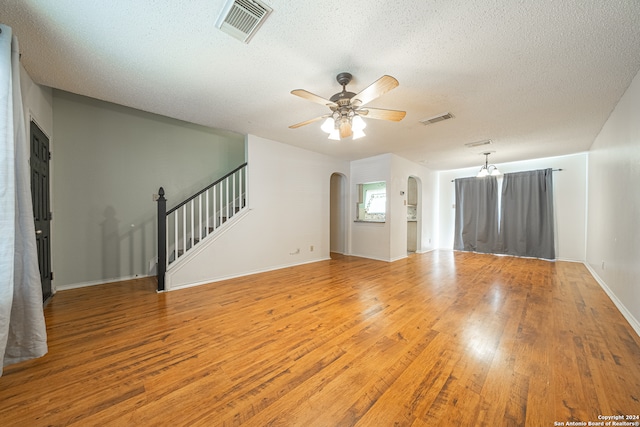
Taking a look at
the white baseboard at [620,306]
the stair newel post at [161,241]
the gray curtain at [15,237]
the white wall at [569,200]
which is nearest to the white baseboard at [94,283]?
the stair newel post at [161,241]

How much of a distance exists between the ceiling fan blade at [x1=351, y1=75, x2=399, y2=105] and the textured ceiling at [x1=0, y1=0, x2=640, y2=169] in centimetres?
31

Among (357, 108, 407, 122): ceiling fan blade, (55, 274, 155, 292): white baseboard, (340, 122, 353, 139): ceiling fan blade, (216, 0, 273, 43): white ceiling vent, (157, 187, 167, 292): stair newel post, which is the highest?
(216, 0, 273, 43): white ceiling vent

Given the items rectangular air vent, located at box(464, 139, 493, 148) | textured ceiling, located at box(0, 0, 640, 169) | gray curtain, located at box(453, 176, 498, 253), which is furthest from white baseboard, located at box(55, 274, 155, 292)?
gray curtain, located at box(453, 176, 498, 253)

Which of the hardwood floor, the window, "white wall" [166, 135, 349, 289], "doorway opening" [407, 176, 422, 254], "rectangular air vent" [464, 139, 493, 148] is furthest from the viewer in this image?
"doorway opening" [407, 176, 422, 254]

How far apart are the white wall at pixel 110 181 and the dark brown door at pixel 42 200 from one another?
385 mm

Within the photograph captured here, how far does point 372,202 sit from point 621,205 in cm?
401

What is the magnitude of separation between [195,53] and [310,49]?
1023mm

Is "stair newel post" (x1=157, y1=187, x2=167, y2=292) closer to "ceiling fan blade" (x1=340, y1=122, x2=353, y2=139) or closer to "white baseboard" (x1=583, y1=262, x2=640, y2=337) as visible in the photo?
"ceiling fan blade" (x1=340, y1=122, x2=353, y2=139)

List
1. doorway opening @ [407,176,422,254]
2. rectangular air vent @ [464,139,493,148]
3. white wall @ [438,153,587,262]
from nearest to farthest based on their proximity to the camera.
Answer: rectangular air vent @ [464,139,493,148] < white wall @ [438,153,587,262] < doorway opening @ [407,176,422,254]

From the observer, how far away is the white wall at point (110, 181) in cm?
343

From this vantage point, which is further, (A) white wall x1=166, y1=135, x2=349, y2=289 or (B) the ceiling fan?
(A) white wall x1=166, y1=135, x2=349, y2=289

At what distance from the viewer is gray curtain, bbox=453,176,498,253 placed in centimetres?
649

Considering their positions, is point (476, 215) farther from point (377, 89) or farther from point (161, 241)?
point (161, 241)

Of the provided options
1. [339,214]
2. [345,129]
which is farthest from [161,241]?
[339,214]
